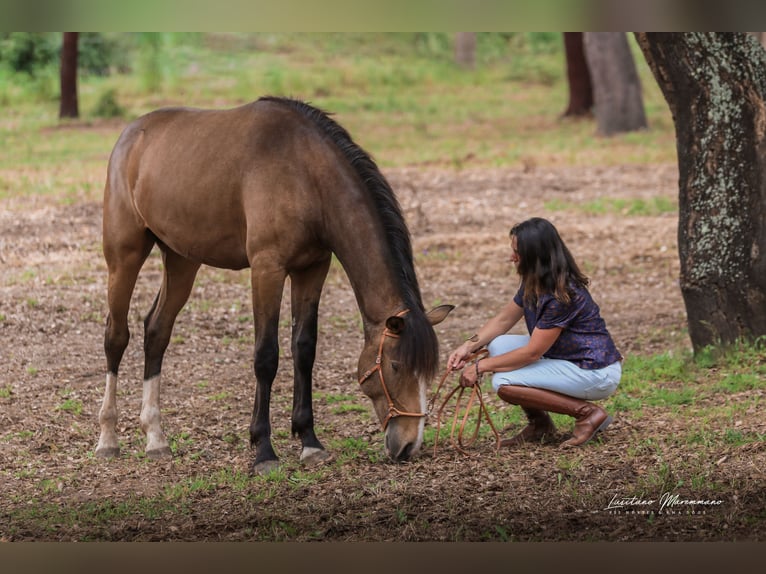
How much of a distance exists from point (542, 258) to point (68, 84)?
8.18 meters

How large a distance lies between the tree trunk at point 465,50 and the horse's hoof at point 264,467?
557 inches

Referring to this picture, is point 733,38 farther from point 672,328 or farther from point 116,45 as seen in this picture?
point 116,45

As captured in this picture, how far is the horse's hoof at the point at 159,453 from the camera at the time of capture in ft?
15.9

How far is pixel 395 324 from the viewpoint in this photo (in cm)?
Answer: 419

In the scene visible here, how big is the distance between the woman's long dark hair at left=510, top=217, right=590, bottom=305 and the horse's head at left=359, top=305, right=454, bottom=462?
39 cm

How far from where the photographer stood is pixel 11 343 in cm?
595

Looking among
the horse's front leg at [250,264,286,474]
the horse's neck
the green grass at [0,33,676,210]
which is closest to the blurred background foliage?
the green grass at [0,33,676,210]

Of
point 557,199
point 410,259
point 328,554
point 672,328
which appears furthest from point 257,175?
point 557,199

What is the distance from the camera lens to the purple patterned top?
14.7 feet

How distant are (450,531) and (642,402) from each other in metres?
1.76

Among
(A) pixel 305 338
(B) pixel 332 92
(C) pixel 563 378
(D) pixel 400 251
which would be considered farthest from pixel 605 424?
(B) pixel 332 92

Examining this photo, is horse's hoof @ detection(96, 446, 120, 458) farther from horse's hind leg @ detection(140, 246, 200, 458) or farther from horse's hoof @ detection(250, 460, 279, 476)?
horse's hoof @ detection(250, 460, 279, 476)

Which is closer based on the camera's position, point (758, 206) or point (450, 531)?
point (450, 531)

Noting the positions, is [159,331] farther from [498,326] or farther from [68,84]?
[68,84]
